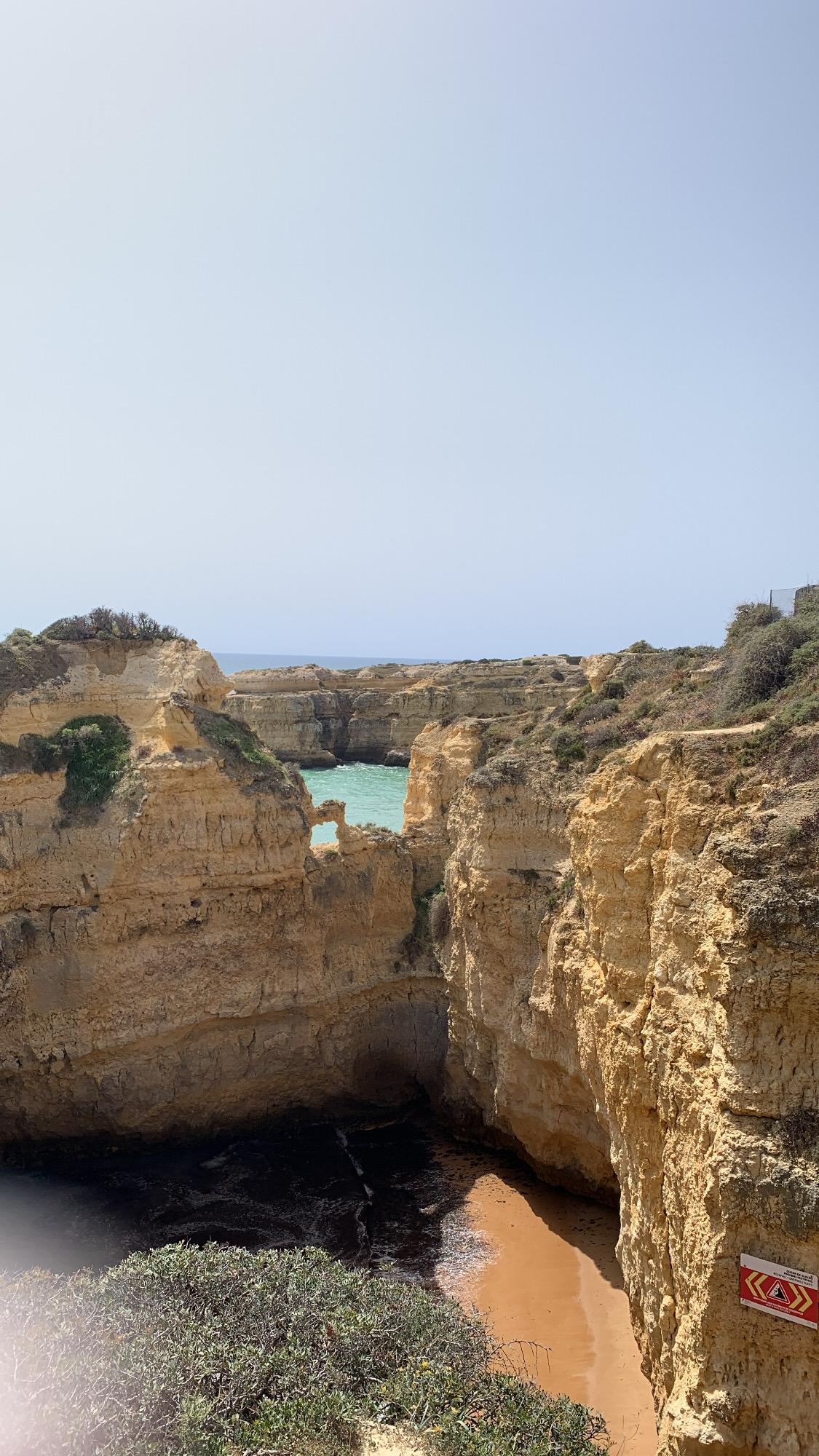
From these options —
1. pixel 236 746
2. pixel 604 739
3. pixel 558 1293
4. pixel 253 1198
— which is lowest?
pixel 558 1293

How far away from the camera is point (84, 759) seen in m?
17.4

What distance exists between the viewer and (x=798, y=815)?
343 inches

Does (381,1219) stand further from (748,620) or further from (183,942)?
(748,620)

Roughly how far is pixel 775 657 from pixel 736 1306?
7.24 meters

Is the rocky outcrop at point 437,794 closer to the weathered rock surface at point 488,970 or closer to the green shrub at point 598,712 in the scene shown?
the weathered rock surface at point 488,970

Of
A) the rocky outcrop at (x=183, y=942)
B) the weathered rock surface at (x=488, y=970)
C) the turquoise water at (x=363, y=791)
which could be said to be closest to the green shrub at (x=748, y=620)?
the weathered rock surface at (x=488, y=970)

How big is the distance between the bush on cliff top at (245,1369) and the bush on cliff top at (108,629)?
37.1 ft

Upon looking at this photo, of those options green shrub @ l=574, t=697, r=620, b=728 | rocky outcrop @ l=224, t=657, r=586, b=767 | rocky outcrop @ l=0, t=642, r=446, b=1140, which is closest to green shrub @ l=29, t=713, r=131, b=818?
rocky outcrop @ l=0, t=642, r=446, b=1140

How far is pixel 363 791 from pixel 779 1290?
32.7m

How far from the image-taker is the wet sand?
11266 millimetres

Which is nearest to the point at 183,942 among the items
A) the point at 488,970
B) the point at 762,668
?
the point at 488,970

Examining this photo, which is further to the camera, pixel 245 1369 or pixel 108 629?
pixel 108 629

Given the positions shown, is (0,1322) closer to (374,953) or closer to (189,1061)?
(189,1061)

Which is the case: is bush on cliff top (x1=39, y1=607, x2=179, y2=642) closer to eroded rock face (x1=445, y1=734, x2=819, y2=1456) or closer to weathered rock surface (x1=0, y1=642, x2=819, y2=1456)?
weathered rock surface (x1=0, y1=642, x2=819, y2=1456)
